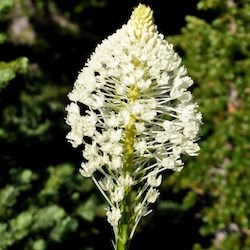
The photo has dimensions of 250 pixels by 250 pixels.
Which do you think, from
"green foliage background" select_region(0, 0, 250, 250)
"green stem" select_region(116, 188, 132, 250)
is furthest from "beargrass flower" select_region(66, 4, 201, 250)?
"green foliage background" select_region(0, 0, 250, 250)

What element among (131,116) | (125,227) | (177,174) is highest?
(177,174)

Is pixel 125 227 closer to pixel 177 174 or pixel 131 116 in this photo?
pixel 131 116

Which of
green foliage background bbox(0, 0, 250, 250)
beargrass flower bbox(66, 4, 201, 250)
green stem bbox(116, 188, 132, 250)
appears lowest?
green stem bbox(116, 188, 132, 250)

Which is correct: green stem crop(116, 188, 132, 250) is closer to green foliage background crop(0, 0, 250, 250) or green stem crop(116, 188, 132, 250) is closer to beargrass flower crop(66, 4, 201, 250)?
beargrass flower crop(66, 4, 201, 250)

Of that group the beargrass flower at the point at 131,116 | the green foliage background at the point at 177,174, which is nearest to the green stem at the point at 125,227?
the beargrass flower at the point at 131,116

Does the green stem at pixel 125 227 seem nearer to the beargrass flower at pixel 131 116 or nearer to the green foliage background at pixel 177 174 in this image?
the beargrass flower at pixel 131 116

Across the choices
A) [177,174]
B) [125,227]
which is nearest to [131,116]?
[125,227]

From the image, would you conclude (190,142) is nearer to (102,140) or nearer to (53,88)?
(102,140)

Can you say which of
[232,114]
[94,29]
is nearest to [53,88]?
[94,29]
